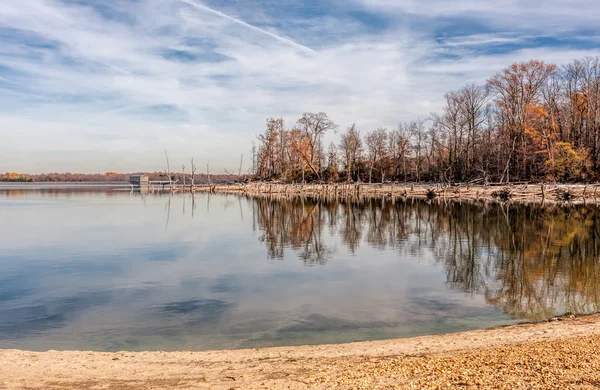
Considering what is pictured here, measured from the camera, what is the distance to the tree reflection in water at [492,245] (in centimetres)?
1327

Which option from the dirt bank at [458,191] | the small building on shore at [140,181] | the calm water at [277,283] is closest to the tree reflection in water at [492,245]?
the calm water at [277,283]

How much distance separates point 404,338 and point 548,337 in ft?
9.09

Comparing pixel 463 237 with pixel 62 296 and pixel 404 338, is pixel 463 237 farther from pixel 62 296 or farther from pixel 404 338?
pixel 62 296

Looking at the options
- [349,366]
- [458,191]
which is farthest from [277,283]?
[458,191]

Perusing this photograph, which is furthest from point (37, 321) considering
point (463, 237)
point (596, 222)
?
point (596, 222)

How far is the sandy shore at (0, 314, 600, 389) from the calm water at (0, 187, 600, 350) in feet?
3.55

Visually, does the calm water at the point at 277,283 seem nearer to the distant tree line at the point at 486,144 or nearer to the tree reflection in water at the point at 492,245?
the tree reflection in water at the point at 492,245

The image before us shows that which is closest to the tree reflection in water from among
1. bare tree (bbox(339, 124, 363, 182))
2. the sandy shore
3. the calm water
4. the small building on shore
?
the calm water

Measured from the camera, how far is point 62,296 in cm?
1300

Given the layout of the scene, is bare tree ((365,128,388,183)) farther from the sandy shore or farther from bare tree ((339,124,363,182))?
the sandy shore

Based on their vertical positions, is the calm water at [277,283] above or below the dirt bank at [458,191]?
below

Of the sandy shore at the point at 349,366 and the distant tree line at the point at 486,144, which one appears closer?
the sandy shore at the point at 349,366

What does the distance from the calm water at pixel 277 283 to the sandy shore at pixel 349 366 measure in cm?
108

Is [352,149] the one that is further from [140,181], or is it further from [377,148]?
[140,181]
